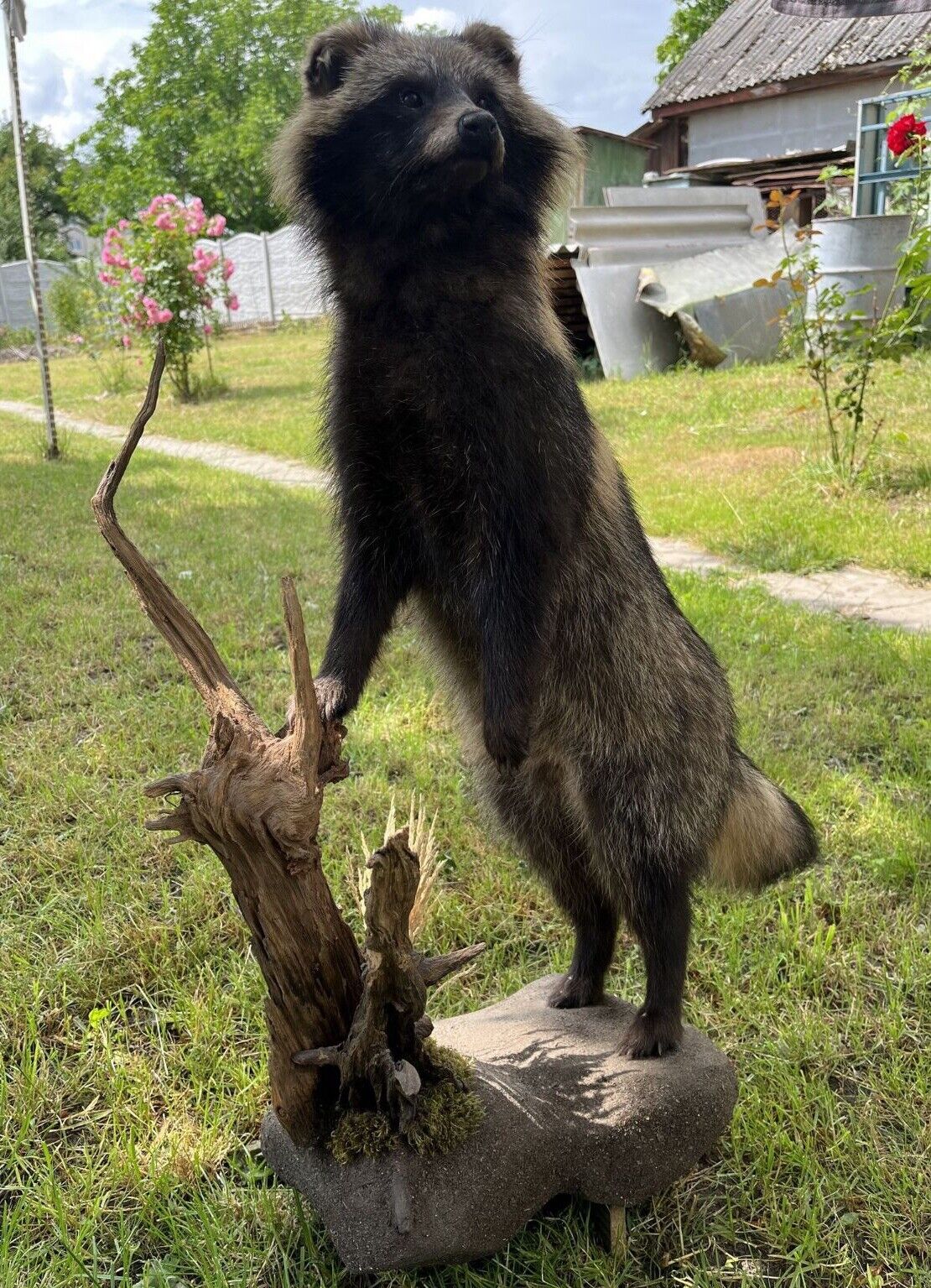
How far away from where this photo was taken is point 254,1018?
2.36 m

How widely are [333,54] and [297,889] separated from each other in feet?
5.58

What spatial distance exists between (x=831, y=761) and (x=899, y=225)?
6929mm

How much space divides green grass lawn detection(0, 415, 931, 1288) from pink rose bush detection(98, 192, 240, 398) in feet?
26.1

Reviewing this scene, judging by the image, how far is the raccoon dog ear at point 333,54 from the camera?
2184 millimetres

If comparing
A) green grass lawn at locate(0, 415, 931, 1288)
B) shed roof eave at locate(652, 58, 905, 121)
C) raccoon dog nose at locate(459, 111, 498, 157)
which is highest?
shed roof eave at locate(652, 58, 905, 121)

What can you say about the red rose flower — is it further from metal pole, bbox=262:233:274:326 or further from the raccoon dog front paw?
metal pole, bbox=262:233:274:326

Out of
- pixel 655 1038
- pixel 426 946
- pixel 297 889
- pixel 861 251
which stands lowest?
pixel 426 946

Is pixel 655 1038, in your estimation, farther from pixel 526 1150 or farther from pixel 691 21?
pixel 691 21

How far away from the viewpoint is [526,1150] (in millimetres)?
1850

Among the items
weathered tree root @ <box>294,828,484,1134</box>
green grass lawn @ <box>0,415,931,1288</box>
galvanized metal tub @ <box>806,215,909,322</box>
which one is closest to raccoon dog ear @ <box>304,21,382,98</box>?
green grass lawn @ <box>0,415,931,1288</box>

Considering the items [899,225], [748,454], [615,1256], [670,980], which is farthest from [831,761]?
[899,225]

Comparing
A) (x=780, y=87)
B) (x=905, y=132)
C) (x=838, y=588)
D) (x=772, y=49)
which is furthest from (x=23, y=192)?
(x=772, y=49)

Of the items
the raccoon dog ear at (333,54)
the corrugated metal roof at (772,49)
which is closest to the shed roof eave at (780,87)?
the corrugated metal roof at (772,49)

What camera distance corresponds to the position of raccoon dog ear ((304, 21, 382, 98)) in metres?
2.18
